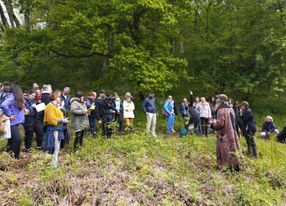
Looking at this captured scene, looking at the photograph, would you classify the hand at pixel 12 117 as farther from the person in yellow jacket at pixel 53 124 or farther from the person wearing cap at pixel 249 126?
the person wearing cap at pixel 249 126

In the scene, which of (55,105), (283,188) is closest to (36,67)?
(55,105)

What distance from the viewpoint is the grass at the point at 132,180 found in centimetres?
544

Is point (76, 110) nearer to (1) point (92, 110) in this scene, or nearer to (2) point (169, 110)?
(1) point (92, 110)

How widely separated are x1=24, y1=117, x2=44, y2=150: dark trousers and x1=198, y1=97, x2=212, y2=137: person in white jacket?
738 centimetres

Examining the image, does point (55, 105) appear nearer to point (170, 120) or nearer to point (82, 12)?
point (170, 120)

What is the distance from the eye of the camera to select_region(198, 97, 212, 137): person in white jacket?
1512 cm

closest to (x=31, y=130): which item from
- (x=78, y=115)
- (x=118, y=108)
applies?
(x=78, y=115)

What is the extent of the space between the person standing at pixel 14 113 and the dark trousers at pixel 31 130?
1700 millimetres

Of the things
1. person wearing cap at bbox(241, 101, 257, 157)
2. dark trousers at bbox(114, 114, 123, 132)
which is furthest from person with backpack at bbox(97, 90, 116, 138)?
person wearing cap at bbox(241, 101, 257, 157)

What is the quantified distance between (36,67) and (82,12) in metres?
4.98

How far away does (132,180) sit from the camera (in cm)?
616

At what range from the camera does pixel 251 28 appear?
20422 millimetres

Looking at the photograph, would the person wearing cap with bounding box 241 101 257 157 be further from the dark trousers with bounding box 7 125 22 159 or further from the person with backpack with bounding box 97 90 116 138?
the dark trousers with bounding box 7 125 22 159

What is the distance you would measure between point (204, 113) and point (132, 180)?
9.45 meters
